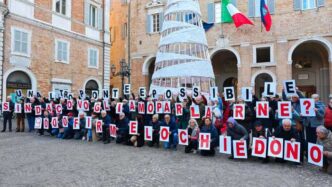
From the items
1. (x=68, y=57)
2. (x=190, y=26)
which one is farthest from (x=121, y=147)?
(x=68, y=57)

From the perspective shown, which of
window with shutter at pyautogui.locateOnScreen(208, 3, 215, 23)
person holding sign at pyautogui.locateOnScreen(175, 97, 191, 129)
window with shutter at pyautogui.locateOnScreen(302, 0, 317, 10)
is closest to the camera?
person holding sign at pyautogui.locateOnScreen(175, 97, 191, 129)

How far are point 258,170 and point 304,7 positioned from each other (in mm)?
17377

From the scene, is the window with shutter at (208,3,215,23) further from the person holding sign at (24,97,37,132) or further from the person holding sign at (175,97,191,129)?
the person holding sign at (24,97,37,132)

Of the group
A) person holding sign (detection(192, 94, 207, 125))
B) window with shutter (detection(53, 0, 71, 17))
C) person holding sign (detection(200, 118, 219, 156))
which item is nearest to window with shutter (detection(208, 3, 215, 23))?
window with shutter (detection(53, 0, 71, 17))

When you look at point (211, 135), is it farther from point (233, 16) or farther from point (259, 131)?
point (233, 16)

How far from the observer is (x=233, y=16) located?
20.1 m

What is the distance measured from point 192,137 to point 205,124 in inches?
21.5

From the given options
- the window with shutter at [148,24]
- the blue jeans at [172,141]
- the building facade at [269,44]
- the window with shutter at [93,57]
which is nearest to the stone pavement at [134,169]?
the blue jeans at [172,141]

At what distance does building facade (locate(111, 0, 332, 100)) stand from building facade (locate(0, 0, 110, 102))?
4221mm

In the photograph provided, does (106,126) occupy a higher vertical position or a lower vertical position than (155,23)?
lower

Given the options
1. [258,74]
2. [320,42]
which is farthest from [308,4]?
[258,74]

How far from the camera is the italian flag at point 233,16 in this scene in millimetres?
19875

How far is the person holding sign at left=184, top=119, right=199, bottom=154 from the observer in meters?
8.75

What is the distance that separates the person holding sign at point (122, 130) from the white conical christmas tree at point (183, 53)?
4.96m
